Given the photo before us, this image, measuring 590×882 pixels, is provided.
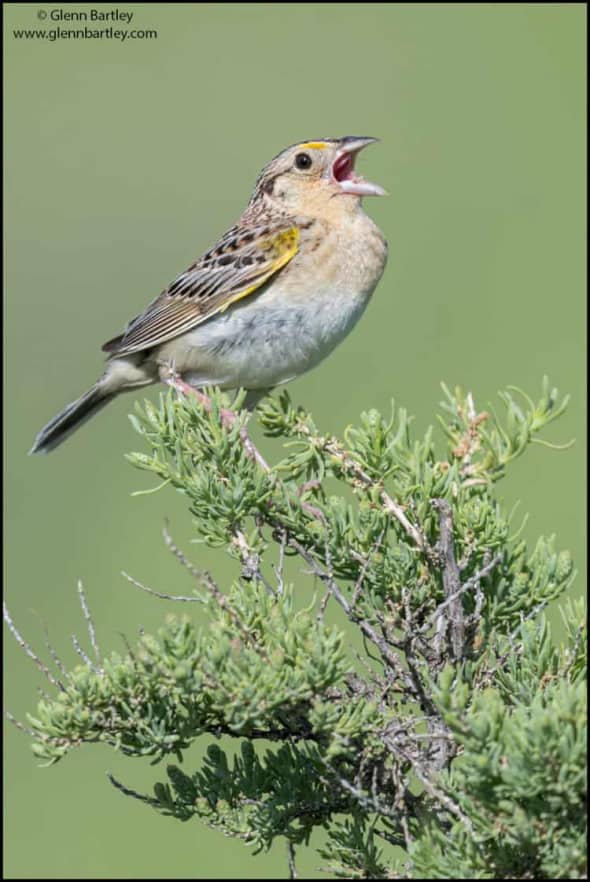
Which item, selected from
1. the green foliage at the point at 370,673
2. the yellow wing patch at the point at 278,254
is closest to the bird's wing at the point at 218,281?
the yellow wing patch at the point at 278,254

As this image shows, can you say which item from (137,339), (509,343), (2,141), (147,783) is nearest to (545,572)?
(137,339)

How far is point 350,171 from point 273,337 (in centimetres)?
99

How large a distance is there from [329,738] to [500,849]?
0.35 metres

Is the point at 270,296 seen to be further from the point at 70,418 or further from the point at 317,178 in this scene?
the point at 70,418

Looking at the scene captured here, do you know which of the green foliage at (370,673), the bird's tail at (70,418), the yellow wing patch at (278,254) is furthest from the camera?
the bird's tail at (70,418)

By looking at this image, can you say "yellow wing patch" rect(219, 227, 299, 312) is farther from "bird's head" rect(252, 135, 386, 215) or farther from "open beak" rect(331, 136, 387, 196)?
"open beak" rect(331, 136, 387, 196)

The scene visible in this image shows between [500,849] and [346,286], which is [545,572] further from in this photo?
[346,286]

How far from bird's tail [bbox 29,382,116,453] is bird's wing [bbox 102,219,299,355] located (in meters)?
0.21

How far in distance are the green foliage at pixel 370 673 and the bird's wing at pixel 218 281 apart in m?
1.64

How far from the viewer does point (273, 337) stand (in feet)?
14.6

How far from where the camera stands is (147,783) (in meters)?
6.11

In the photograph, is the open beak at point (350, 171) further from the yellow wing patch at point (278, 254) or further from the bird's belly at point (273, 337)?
the bird's belly at point (273, 337)

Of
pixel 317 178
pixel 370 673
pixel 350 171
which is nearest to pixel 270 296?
pixel 317 178

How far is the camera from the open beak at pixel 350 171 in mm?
4762
